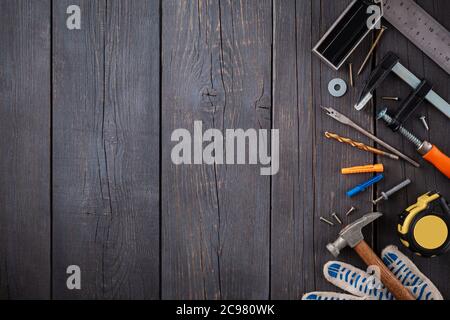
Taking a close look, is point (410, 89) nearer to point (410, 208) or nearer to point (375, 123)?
point (375, 123)

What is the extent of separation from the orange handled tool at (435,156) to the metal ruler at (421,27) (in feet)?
0.68

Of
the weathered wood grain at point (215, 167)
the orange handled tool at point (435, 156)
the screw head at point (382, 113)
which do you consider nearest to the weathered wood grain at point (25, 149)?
the weathered wood grain at point (215, 167)

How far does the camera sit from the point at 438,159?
3.73 ft

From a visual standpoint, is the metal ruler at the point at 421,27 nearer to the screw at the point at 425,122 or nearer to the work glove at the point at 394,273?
the screw at the point at 425,122

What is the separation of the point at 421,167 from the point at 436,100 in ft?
0.59

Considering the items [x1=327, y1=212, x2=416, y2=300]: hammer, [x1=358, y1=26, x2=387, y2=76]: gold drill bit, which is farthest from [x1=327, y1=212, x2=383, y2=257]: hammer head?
[x1=358, y1=26, x2=387, y2=76]: gold drill bit

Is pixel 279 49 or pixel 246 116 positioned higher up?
pixel 279 49

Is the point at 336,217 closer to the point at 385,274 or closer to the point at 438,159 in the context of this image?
the point at 385,274

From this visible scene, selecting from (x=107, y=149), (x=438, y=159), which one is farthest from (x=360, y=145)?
(x=107, y=149)

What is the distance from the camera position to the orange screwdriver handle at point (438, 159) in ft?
3.72

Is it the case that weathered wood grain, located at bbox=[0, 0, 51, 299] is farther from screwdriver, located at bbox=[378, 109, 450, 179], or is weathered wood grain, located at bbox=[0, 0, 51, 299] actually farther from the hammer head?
screwdriver, located at bbox=[378, 109, 450, 179]

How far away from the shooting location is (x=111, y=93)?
1211 millimetres
